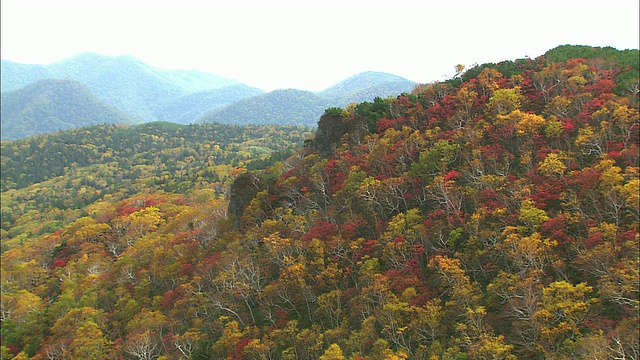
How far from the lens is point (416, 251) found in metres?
47.3

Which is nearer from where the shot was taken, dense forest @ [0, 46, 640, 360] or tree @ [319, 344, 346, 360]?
dense forest @ [0, 46, 640, 360]

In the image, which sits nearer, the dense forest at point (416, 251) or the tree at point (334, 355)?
the dense forest at point (416, 251)

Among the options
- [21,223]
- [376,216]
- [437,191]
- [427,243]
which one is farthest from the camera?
[21,223]

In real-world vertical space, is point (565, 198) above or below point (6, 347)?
above

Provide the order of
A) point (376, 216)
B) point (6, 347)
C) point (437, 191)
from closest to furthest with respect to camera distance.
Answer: point (437, 191), point (376, 216), point (6, 347)

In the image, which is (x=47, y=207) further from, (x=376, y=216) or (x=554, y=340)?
(x=554, y=340)

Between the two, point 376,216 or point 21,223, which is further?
point 21,223

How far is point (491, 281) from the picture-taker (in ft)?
138

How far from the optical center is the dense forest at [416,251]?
3581 cm

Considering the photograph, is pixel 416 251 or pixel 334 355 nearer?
pixel 334 355

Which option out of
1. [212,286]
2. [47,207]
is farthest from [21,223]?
[212,286]

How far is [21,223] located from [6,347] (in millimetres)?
139941

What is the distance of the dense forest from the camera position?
35812mm

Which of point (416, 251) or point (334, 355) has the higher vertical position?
point (416, 251)
